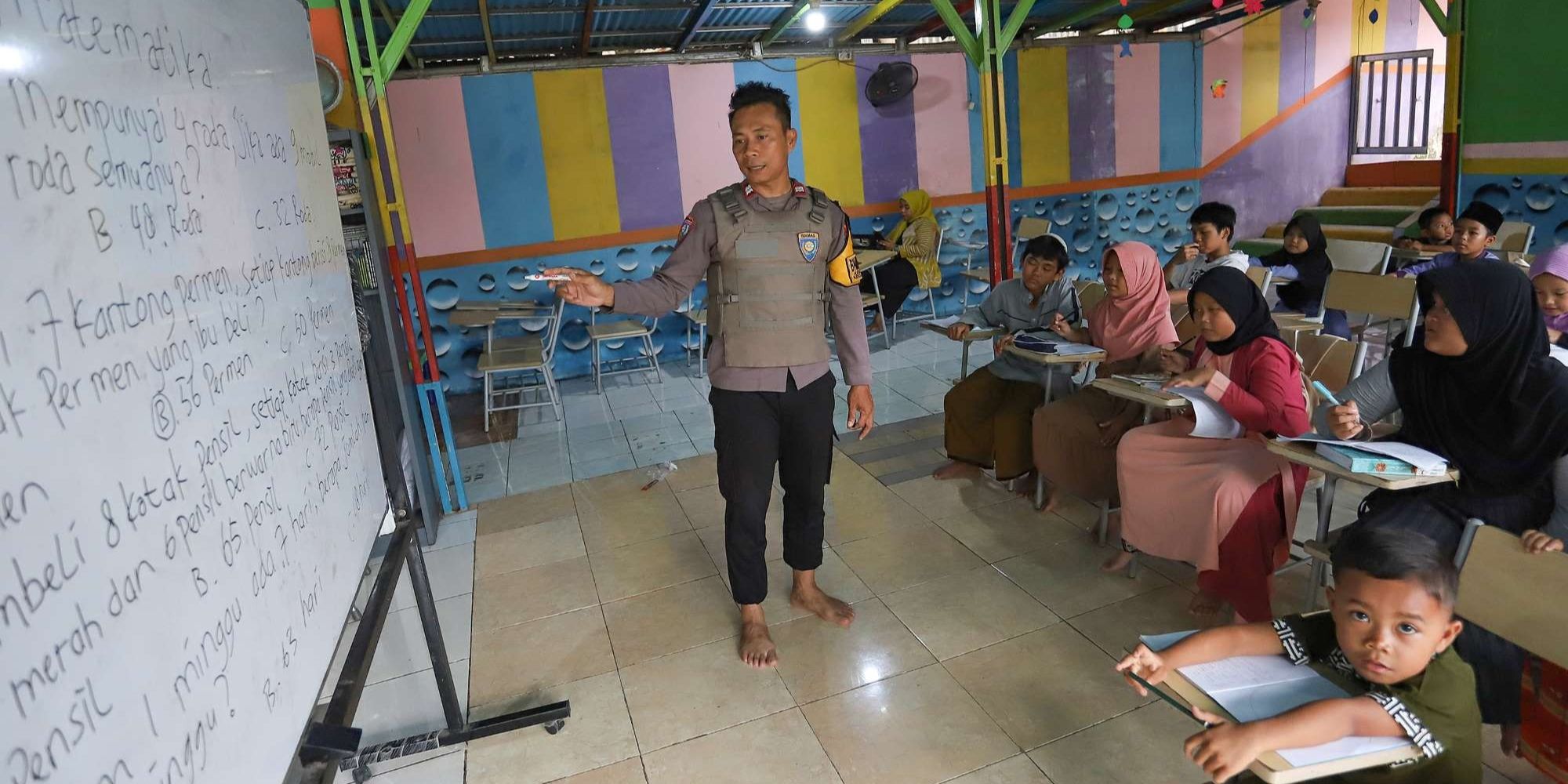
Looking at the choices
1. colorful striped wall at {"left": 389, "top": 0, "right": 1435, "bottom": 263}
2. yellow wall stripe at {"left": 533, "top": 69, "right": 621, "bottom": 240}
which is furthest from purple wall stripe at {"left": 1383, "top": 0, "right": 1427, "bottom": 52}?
yellow wall stripe at {"left": 533, "top": 69, "right": 621, "bottom": 240}

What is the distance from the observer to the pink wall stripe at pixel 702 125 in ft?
22.9

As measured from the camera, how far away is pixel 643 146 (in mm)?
6914

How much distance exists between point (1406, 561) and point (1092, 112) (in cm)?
774

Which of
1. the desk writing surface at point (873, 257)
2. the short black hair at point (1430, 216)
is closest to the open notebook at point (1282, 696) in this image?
the desk writing surface at point (873, 257)

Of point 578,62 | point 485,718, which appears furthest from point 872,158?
point 485,718

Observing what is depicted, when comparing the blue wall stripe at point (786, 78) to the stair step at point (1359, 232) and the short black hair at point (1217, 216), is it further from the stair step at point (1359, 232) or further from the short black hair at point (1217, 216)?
the stair step at point (1359, 232)

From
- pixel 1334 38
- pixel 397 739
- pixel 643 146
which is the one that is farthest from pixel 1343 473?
pixel 1334 38

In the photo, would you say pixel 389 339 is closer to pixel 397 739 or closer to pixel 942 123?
pixel 397 739

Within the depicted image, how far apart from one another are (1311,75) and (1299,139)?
1.99 ft

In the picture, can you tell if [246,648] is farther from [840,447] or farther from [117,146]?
[840,447]

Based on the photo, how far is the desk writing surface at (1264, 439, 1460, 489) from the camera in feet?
6.39

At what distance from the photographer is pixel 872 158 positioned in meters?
7.54

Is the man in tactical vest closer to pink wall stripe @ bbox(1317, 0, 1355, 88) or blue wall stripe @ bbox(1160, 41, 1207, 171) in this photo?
blue wall stripe @ bbox(1160, 41, 1207, 171)

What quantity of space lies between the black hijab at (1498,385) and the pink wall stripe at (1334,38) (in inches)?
314
